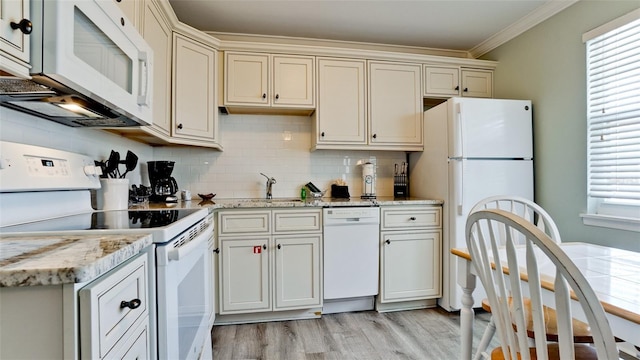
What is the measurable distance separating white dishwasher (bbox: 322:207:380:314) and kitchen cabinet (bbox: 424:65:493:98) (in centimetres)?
128

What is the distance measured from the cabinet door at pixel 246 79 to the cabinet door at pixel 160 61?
466 mm

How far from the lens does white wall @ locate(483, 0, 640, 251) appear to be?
2.06 m

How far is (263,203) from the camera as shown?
7.52 ft

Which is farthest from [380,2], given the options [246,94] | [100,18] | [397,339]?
[397,339]

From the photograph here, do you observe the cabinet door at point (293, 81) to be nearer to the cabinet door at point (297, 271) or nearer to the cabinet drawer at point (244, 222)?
the cabinet drawer at point (244, 222)

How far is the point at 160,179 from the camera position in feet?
7.47

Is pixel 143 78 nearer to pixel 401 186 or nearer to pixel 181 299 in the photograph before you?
pixel 181 299

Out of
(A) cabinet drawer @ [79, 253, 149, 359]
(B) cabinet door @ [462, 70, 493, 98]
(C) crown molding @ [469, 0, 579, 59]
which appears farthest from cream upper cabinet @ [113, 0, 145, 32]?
(C) crown molding @ [469, 0, 579, 59]

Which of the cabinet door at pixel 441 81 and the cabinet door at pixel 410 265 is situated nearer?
the cabinet door at pixel 410 265

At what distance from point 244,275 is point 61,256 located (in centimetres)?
168

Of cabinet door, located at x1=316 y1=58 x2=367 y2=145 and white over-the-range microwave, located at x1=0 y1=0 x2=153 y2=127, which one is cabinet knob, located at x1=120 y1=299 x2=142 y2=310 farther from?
cabinet door, located at x1=316 y1=58 x2=367 y2=145

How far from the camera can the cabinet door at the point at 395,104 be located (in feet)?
8.98

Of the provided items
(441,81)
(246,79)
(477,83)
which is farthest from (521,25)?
(246,79)

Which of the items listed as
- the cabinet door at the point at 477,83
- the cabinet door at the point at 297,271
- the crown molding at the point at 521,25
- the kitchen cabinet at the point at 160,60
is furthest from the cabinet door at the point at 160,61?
the crown molding at the point at 521,25
